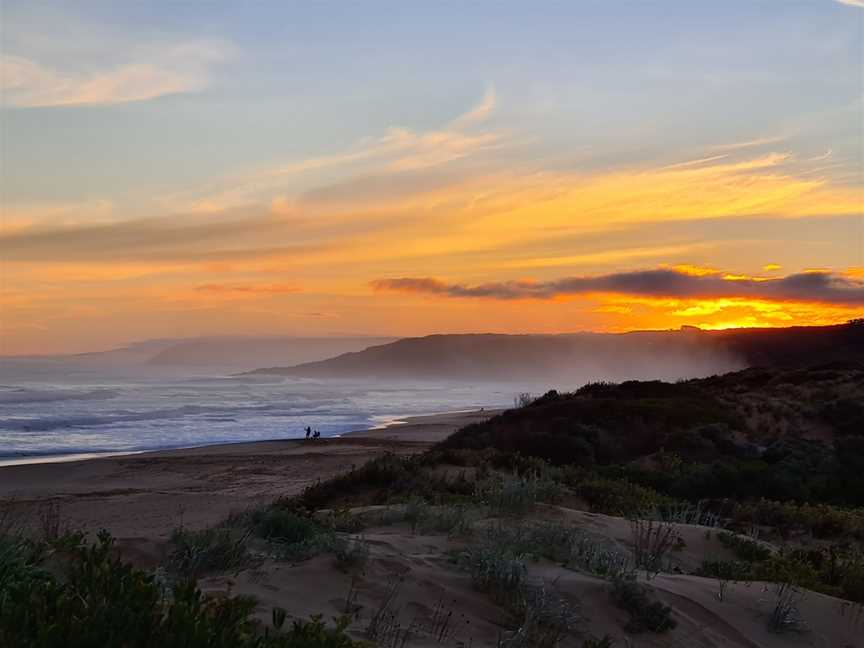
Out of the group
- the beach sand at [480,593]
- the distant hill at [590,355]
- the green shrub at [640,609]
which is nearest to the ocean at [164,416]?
the beach sand at [480,593]

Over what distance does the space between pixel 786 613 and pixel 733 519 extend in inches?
207

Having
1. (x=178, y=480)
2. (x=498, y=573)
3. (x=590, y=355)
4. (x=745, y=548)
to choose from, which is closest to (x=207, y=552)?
(x=498, y=573)

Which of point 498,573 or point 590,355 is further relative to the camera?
point 590,355

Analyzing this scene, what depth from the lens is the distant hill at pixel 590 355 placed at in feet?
267

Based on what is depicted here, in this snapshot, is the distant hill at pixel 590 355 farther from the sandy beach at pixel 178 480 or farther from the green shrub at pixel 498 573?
the green shrub at pixel 498 573

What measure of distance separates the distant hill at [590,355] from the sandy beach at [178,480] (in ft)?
146

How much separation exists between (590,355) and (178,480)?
449ft

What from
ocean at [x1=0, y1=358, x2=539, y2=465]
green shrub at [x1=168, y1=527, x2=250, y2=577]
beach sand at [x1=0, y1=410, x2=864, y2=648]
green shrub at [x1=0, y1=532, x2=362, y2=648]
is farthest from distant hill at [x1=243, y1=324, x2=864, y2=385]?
green shrub at [x1=0, y1=532, x2=362, y2=648]

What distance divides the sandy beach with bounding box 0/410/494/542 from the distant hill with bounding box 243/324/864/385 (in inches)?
1749

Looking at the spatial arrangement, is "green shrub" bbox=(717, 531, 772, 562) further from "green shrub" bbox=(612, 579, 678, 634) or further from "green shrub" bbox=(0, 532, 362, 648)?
"green shrub" bbox=(0, 532, 362, 648)

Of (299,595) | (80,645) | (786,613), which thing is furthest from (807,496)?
(80,645)

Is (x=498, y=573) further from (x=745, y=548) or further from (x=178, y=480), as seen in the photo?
(x=178, y=480)

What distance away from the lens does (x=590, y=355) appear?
501ft

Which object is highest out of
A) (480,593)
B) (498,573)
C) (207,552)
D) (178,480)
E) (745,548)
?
(207,552)
